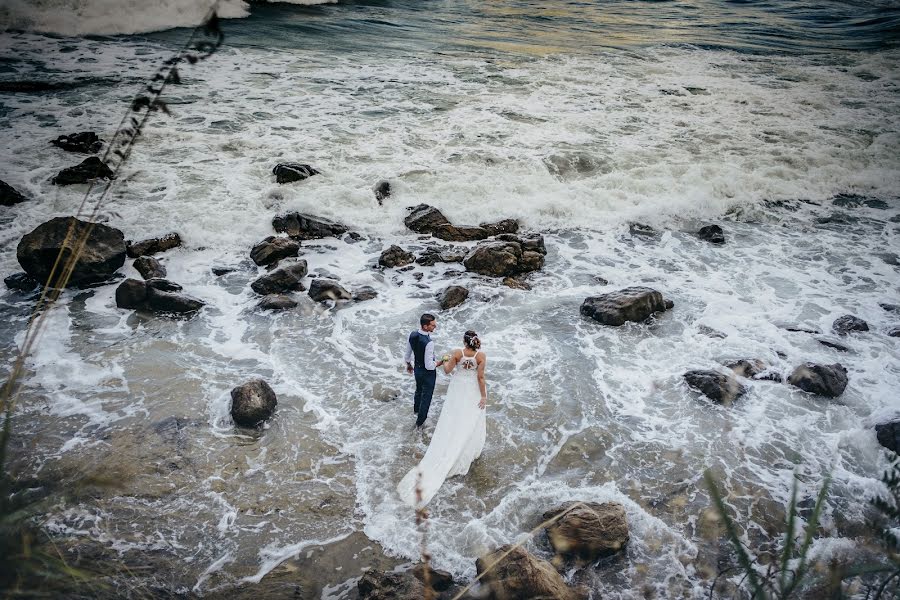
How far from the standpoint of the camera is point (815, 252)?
1164 centimetres

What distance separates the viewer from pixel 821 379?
7465mm

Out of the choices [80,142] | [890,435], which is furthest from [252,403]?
[80,142]

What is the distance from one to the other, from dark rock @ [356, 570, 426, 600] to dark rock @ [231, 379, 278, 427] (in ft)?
8.95

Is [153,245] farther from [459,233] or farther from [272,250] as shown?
[459,233]

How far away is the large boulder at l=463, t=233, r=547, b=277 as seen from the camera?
1031 cm

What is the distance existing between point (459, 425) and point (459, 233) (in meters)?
6.31

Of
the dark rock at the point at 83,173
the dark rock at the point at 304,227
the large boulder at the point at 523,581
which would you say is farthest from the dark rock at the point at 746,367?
the dark rock at the point at 83,173

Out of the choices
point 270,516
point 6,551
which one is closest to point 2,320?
point 270,516

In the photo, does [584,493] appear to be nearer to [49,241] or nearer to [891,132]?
[49,241]

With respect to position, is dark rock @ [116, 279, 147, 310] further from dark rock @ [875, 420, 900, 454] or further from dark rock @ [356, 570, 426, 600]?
dark rock @ [875, 420, 900, 454]

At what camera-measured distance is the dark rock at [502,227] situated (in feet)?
38.9

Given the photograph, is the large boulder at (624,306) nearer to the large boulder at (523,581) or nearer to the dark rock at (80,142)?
the large boulder at (523,581)

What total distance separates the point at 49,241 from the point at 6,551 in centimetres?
913

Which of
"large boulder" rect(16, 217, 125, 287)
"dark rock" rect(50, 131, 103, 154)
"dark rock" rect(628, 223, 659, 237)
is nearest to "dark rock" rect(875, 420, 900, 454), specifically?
"dark rock" rect(628, 223, 659, 237)
